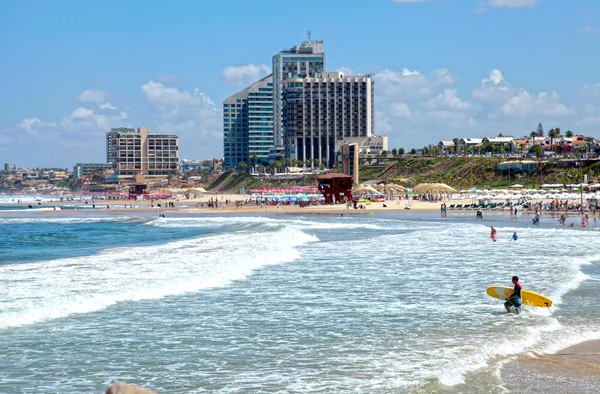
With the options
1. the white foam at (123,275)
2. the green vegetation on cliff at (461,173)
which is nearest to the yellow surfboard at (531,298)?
the white foam at (123,275)

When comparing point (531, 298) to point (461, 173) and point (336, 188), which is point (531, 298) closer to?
point (336, 188)

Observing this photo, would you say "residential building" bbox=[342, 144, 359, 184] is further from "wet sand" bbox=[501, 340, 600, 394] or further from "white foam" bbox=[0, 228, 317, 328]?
"wet sand" bbox=[501, 340, 600, 394]

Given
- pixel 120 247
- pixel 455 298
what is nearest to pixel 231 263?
pixel 455 298

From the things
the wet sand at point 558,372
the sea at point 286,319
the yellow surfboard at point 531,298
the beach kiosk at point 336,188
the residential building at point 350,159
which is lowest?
the wet sand at point 558,372

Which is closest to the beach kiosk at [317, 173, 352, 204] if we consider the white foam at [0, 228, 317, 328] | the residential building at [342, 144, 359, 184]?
the white foam at [0, 228, 317, 328]

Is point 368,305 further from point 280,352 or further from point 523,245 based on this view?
point 523,245

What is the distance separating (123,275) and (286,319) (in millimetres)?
9810

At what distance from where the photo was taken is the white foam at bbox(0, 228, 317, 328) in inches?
748

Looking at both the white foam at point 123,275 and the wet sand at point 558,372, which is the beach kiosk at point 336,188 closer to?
the white foam at point 123,275

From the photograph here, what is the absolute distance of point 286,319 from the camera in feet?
56.5

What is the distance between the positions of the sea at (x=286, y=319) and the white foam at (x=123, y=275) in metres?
0.09

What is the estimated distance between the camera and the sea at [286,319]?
1248cm

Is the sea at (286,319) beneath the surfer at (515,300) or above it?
beneath

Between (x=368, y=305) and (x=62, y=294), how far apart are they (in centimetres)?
864
